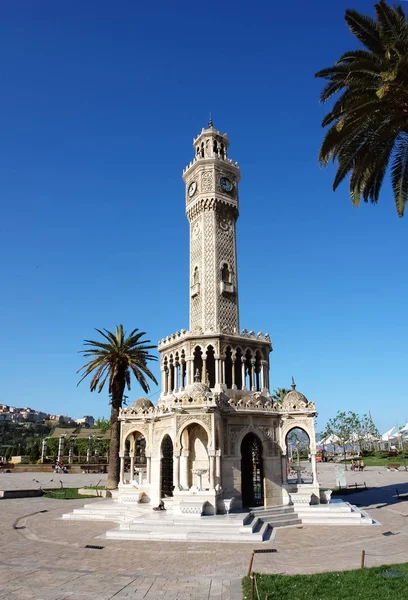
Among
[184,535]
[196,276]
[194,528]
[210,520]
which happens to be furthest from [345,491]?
[184,535]

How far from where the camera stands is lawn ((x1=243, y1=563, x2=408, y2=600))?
10852 mm

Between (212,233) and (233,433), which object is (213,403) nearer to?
(233,433)

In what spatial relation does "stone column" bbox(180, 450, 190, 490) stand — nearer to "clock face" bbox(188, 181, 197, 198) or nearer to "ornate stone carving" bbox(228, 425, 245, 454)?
"ornate stone carving" bbox(228, 425, 245, 454)

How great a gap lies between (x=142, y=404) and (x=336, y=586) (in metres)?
19.8

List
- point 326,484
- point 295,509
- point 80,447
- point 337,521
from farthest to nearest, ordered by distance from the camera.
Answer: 1. point 80,447
2. point 326,484
3. point 295,509
4. point 337,521

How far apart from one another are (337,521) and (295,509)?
2627 mm

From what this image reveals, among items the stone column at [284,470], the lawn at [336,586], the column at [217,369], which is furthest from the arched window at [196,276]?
the lawn at [336,586]

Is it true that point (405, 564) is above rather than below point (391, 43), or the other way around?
below

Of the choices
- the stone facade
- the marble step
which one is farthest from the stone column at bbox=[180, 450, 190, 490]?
the marble step

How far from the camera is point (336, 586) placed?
38.2ft

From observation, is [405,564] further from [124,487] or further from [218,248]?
[218,248]

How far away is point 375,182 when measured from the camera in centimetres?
1766

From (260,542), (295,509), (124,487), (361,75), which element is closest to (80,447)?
(124,487)

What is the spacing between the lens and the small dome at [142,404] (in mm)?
29825
